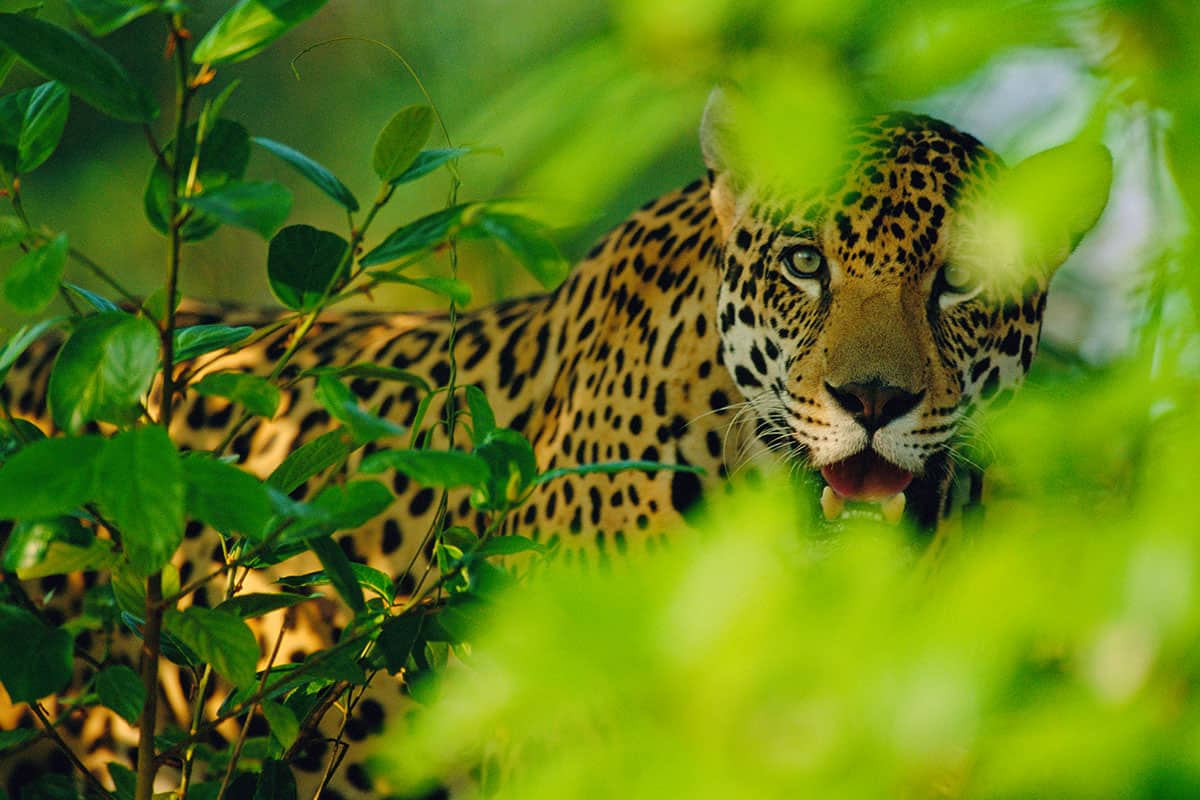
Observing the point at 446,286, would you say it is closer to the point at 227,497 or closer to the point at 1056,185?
the point at 227,497

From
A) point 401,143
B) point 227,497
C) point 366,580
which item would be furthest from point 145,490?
point 366,580

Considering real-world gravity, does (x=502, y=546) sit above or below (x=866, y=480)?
above

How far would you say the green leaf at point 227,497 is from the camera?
3.88 feet

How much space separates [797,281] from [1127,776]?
2260 millimetres

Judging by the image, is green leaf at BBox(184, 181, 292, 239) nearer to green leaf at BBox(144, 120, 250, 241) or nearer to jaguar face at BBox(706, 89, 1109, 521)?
green leaf at BBox(144, 120, 250, 241)

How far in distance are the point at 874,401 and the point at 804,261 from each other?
0.39 meters

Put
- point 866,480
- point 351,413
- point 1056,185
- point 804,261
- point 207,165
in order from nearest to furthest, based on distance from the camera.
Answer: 1. point 1056,185
2. point 351,413
3. point 207,165
4. point 866,480
5. point 804,261

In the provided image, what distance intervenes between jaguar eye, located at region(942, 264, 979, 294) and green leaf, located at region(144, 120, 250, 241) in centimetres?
158

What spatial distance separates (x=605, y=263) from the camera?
3.45 metres

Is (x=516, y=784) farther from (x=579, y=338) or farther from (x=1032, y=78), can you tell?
(x=579, y=338)

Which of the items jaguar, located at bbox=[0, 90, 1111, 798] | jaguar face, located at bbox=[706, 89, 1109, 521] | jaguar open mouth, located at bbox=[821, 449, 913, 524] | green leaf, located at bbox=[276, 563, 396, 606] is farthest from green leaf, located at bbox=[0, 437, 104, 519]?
jaguar open mouth, located at bbox=[821, 449, 913, 524]

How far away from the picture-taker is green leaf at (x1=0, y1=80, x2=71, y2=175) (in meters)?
1.50

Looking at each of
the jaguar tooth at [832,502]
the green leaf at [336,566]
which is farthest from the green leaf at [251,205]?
the jaguar tooth at [832,502]

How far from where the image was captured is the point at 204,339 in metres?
1.62
